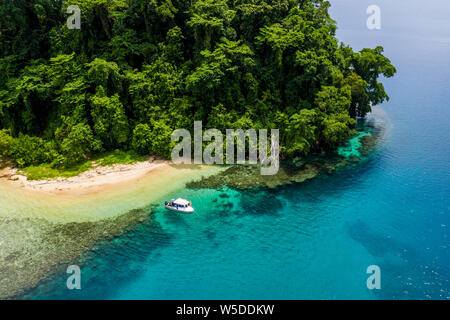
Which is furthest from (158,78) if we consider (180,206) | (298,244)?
(298,244)

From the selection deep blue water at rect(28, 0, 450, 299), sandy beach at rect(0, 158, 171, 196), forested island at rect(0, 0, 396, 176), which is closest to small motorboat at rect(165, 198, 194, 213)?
deep blue water at rect(28, 0, 450, 299)

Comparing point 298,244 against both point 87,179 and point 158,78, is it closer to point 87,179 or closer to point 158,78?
point 87,179

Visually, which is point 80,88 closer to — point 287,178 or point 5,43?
point 5,43

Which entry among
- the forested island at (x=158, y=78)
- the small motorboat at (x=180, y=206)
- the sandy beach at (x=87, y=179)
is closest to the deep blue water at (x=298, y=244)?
the small motorboat at (x=180, y=206)

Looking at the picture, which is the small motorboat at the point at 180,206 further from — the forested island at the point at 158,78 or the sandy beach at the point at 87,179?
the forested island at the point at 158,78

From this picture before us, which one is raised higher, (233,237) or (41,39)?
(41,39)

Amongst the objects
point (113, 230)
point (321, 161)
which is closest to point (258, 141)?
point (321, 161)

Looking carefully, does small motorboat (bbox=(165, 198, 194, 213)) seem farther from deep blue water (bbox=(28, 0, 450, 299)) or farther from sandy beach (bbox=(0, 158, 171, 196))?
sandy beach (bbox=(0, 158, 171, 196))
